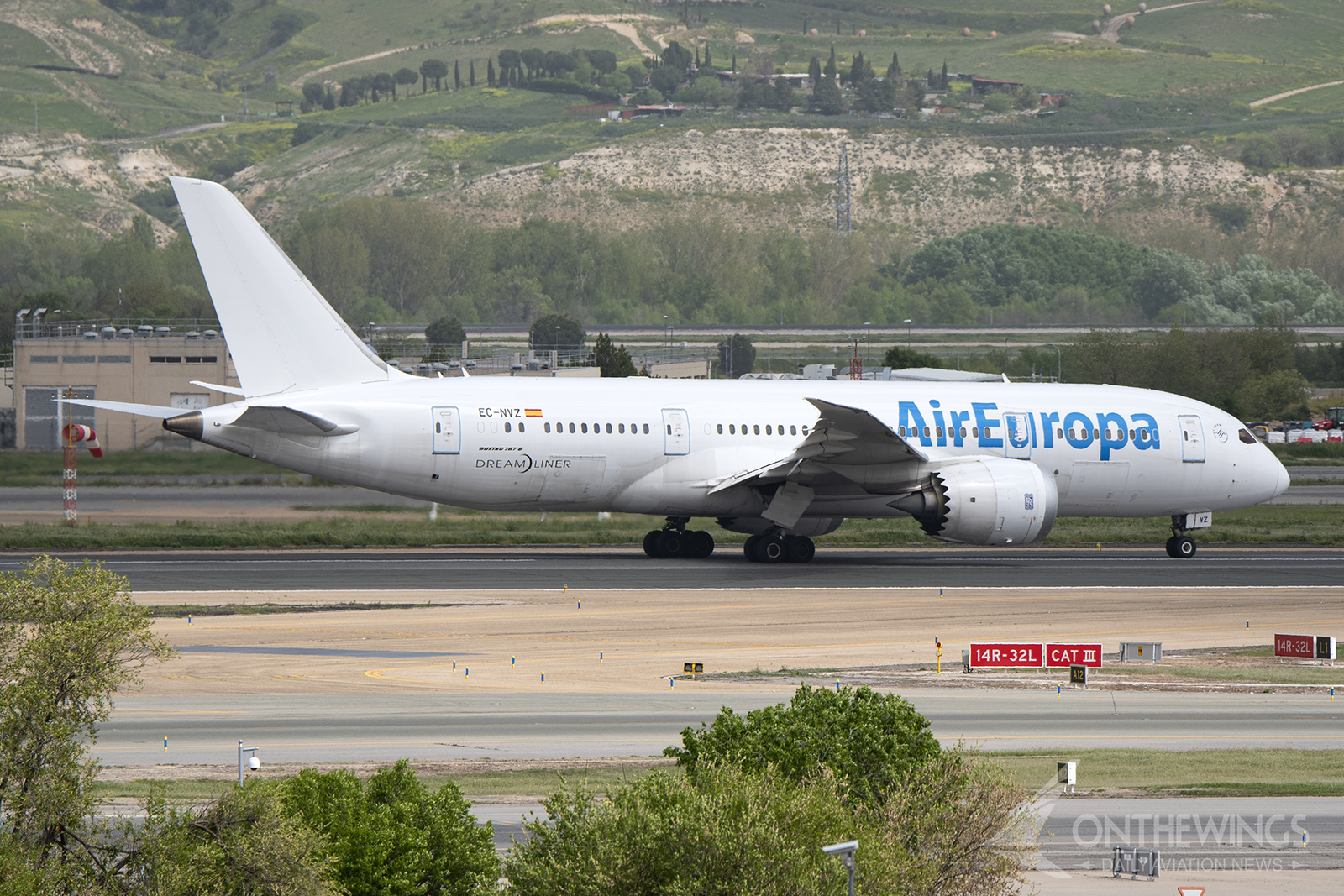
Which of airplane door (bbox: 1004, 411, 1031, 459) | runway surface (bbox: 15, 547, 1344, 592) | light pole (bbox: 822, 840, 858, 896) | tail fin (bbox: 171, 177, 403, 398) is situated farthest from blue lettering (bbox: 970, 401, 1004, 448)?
light pole (bbox: 822, 840, 858, 896)

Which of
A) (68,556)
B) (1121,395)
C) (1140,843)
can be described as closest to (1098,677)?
(1140,843)

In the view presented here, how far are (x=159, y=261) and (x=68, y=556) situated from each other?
144m

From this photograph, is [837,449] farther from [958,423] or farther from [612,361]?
[612,361]

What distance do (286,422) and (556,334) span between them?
80310mm

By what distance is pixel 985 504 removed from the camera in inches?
1369

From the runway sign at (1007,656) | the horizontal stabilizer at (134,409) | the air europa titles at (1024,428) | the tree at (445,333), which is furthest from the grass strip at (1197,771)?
the tree at (445,333)

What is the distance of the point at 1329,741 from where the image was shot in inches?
747

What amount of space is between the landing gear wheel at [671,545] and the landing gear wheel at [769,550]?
2103 millimetres

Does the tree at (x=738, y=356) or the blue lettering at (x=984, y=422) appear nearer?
the blue lettering at (x=984, y=422)

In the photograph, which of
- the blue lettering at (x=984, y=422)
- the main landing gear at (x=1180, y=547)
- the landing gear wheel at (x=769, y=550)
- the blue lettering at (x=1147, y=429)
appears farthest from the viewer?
the main landing gear at (x=1180, y=547)

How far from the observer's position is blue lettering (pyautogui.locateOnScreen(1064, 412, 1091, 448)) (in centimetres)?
3881

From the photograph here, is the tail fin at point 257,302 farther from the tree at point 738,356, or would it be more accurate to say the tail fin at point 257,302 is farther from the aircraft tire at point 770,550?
the tree at point 738,356

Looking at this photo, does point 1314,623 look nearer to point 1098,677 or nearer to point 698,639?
point 1098,677

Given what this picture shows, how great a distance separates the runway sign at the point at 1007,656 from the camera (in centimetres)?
2423
